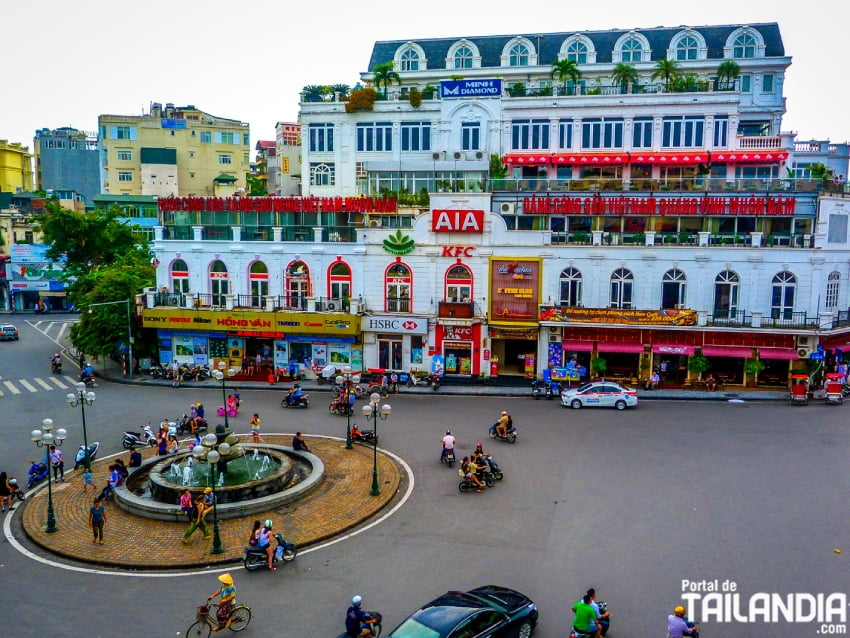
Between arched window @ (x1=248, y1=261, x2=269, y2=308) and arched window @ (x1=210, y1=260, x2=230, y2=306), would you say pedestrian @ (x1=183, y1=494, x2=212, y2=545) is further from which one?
arched window @ (x1=210, y1=260, x2=230, y2=306)

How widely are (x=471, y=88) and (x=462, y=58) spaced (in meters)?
6.86

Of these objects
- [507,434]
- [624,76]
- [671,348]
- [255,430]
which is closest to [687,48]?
[624,76]

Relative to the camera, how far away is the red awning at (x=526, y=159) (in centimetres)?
4869

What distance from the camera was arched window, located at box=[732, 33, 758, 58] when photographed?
51.5 m

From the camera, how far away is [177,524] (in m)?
21.5

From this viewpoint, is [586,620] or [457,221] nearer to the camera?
[586,620]

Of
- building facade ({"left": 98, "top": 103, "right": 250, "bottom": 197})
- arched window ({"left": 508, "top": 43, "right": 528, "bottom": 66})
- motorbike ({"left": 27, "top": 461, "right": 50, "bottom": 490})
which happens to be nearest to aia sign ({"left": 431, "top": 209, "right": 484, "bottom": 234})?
arched window ({"left": 508, "top": 43, "right": 528, "bottom": 66})

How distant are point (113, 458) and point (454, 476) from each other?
1426 centimetres

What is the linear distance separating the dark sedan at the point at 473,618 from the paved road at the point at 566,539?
832 mm

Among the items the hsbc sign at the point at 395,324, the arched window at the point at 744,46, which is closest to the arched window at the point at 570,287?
the hsbc sign at the point at 395,324

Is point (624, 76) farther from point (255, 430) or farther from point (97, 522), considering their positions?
point (97, 522)

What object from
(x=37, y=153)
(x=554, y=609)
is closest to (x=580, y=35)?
(x=554, y=609)

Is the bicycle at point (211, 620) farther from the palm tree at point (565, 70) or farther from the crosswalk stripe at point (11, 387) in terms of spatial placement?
the palm tree at point (565, 70)

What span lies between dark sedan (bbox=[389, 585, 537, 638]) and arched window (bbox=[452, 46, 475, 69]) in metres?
48.3
